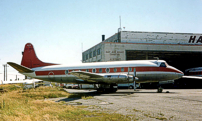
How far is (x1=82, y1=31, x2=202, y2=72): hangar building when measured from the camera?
165 ft

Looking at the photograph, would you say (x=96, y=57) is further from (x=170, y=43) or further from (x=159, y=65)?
(x=159, y=65)

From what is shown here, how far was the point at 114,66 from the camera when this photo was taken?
2922cm

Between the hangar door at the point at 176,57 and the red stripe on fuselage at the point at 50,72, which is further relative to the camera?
the hangar door at the point at 176,57

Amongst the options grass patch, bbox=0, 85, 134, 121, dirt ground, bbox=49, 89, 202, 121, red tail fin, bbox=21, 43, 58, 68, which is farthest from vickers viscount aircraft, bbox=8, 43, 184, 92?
grass patch, bbox=0, 85, 134, 121

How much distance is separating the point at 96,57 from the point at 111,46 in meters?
8.95

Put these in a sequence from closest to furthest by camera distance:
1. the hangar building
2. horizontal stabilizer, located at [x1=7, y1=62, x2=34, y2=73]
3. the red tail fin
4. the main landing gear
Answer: the main landing gear → horizontal stabilizer, located at [x1=7, y1=62, x2=34, y2=73] → the red tail fin → the hangar building

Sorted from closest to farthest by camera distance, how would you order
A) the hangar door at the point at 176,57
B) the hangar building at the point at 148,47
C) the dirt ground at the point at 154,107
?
the dirt ground at the point at 154,107, the hangar building at the point at 148,47, the hangar door at the point at 176,57

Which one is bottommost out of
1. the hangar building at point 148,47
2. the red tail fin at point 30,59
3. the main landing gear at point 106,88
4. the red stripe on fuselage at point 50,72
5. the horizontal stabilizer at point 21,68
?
the main landing gear at point 106,88

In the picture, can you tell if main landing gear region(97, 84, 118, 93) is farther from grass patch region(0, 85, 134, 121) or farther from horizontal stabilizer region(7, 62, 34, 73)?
grass patch region(0, 85, 134, 121)

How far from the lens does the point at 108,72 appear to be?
1151 inches

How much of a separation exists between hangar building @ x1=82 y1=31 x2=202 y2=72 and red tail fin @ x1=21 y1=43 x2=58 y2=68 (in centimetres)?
2029

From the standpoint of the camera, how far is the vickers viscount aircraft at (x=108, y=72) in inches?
1035

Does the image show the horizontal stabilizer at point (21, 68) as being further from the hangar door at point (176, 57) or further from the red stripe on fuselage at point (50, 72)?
the hangar door at point (176, 57)

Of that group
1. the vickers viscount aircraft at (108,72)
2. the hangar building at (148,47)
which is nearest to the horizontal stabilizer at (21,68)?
the vickers viscount aircraft at (108,72)
